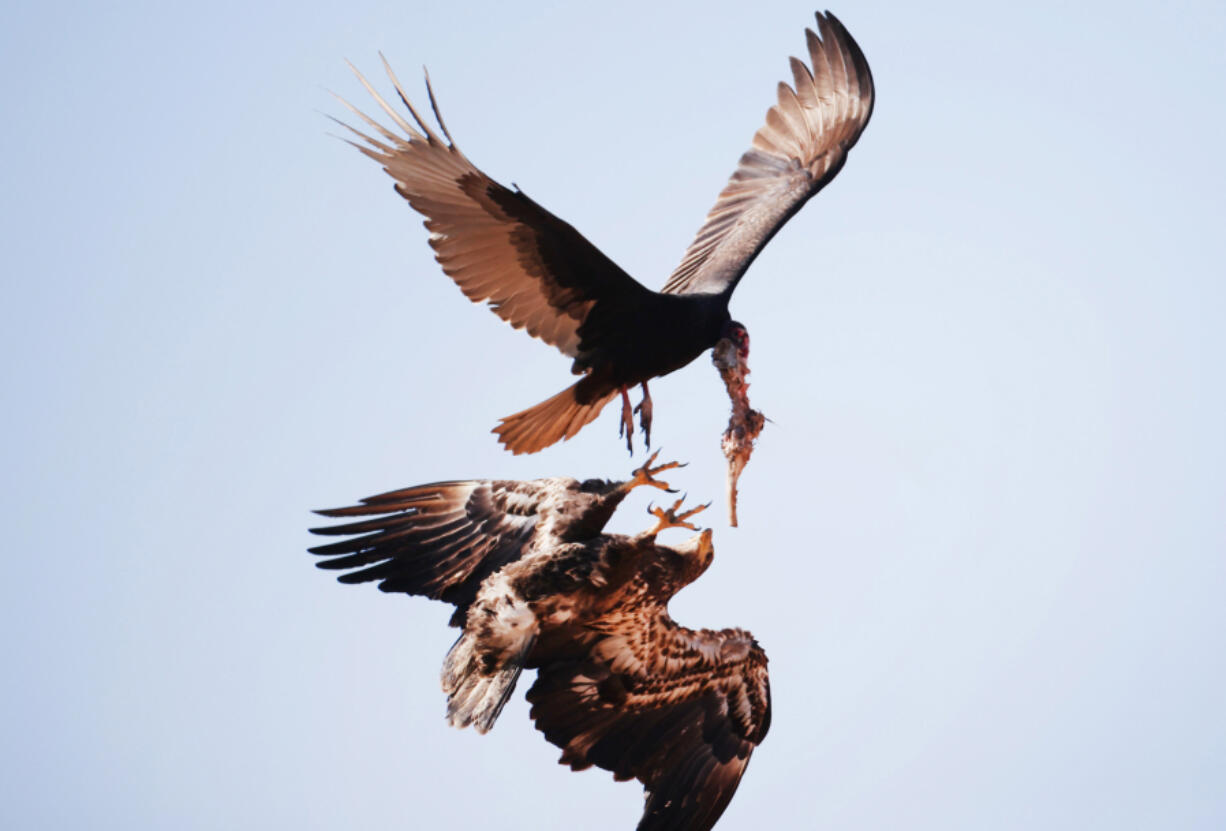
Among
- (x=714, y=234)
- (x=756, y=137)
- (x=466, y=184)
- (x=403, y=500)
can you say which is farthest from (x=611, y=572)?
(x=756, y=137)

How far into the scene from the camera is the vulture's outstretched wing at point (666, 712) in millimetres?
8523

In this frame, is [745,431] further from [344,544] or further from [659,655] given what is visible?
[344,544]

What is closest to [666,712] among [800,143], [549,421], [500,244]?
[549,421]

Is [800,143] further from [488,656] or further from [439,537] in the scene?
[488,656]

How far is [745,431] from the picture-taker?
26.8 feet

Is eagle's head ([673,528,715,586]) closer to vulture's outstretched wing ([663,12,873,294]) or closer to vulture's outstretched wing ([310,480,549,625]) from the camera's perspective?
vulture's outstretched wing ([310,480,549,625])

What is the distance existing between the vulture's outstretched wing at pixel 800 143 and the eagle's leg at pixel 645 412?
1654 mm

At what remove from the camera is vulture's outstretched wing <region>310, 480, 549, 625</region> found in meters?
8.55

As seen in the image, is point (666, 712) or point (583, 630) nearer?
point (583, 630)

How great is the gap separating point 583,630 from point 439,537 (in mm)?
922

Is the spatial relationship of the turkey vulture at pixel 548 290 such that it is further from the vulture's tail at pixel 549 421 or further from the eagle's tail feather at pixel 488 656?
the eagle's tail feather at pixel 488 656

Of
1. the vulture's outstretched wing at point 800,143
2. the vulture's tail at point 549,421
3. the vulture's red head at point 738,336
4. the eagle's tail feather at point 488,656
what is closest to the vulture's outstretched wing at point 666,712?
the eagle's tail feather at point 488,656

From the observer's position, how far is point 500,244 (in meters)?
8.48

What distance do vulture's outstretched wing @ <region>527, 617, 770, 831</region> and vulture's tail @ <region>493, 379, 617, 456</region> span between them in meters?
1.01
